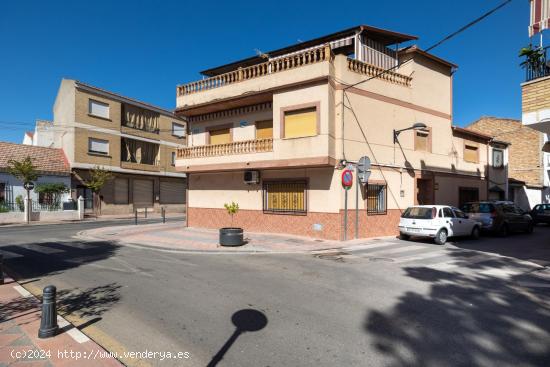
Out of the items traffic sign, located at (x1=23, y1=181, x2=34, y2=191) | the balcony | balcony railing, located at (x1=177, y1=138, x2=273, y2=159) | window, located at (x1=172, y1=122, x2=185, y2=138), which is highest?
window, located at (x1=172, y1=122, x2=185, y2=138)

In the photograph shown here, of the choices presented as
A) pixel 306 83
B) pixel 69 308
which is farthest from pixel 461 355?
pixel 306 83

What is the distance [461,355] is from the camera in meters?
3.99

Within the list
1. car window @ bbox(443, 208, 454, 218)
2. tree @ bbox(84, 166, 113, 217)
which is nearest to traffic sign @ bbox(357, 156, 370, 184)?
car window @ bbox(443, 208, 454, 218)

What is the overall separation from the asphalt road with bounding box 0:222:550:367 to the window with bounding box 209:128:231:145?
8.58m

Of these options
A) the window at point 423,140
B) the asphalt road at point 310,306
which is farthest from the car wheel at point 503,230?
the asphalt road at point 310,306

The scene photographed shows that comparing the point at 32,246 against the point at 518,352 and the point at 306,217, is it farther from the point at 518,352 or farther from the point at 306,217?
the point at 518,352

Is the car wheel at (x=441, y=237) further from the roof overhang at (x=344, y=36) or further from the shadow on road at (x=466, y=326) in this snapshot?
the roof overhang at (x=344, y=36)

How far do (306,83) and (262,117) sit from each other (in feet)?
10.6

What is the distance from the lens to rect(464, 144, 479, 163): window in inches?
798

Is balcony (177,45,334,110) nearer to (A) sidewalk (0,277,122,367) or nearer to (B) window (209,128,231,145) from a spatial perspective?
(B) window (209,128,231,145)

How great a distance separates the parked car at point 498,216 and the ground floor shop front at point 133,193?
22.8 metres

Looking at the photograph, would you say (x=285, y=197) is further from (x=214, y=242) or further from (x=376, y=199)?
(x=376, y=199)

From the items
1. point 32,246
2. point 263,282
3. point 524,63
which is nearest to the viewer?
point 263,282

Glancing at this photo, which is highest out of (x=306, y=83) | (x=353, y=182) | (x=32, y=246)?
(x=306, y=83)
